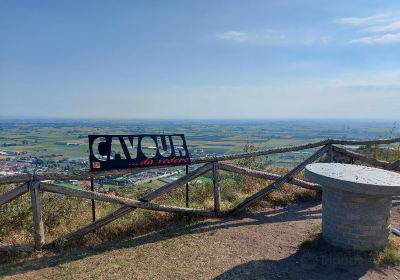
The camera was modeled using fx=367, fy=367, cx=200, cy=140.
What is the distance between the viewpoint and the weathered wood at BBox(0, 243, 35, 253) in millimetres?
5606

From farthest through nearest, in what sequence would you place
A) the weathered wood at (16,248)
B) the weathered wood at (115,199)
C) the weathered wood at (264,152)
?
the weathered wood at (264,152) → the weathered wood at (115,199) → the weathered wood at (16,248)

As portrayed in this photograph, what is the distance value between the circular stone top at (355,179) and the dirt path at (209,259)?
3.63ft

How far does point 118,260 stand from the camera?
5.54m

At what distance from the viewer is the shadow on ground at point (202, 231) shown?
5289 mm

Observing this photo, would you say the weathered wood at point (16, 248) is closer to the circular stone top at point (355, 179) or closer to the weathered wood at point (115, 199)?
the weathered wood at point (115, 199)

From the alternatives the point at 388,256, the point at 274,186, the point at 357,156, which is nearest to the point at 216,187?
the point at 274,186

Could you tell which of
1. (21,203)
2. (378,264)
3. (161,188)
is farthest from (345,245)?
(21,203)

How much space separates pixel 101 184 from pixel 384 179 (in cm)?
551

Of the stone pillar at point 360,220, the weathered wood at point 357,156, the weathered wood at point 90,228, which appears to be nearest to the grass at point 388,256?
the stone pillar at point 360,220

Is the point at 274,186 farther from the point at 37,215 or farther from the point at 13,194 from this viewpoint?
the point at 13,194

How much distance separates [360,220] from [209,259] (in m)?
2.43

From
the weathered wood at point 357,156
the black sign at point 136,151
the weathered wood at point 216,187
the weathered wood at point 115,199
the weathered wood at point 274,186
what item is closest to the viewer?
the weathered wood at point 115,199

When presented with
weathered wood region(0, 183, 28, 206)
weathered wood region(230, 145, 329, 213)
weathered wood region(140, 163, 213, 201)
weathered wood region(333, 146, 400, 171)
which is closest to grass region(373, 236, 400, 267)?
weathered wood region(230, 145, 329, 213)

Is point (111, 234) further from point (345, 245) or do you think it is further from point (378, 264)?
point (378, 264)
